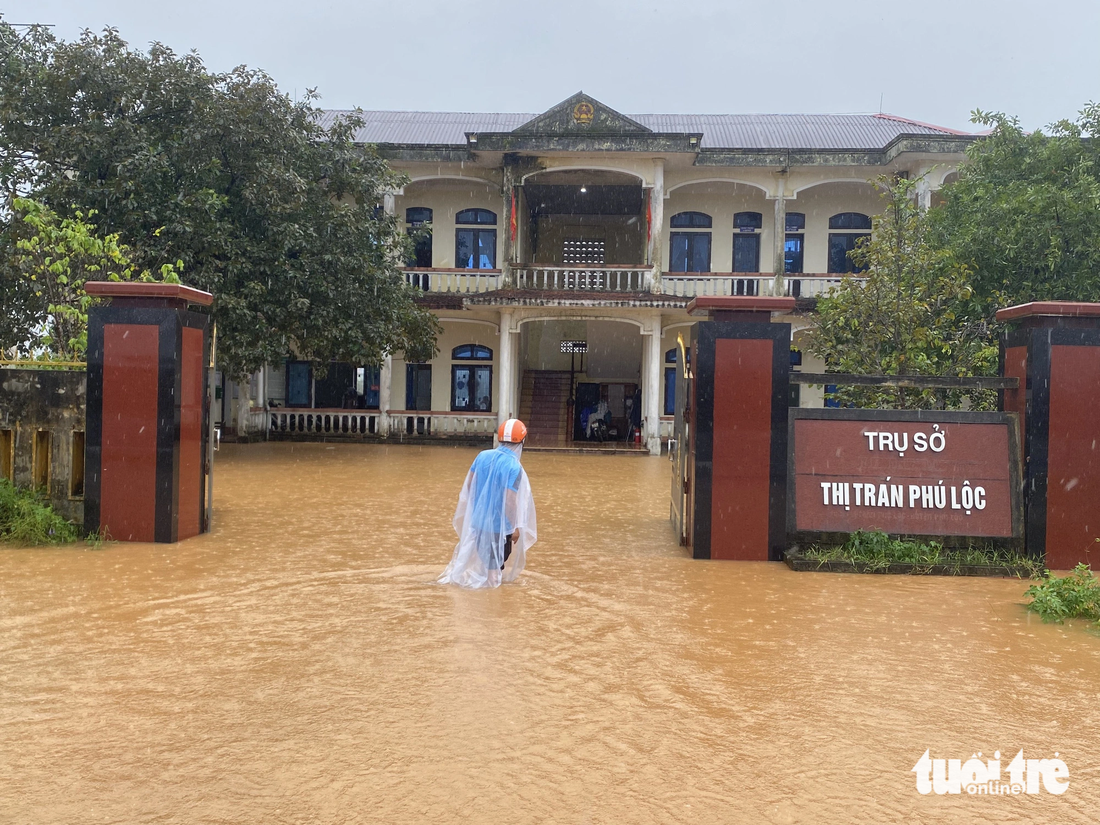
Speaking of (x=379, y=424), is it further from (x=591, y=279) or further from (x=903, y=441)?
(x=903, y=441)

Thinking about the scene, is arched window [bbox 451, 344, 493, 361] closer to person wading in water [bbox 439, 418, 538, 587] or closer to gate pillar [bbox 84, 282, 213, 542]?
gate pillar [bbox 84, 282, 213, 542]

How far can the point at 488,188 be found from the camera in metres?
22.2

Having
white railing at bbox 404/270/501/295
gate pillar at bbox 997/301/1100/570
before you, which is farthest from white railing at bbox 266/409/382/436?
gate pillar at bbox 997/301/1100/570

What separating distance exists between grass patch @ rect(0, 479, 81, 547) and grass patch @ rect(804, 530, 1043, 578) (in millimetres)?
6043

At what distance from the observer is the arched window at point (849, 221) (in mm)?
21922

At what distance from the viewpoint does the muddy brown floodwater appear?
314cm

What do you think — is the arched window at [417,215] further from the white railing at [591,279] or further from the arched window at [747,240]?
the arched window at [747,240]

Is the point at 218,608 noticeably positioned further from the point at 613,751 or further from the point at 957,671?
the point at 957,671

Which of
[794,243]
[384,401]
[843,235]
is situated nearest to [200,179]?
[384,401]

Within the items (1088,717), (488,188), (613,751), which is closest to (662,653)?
(613,751)

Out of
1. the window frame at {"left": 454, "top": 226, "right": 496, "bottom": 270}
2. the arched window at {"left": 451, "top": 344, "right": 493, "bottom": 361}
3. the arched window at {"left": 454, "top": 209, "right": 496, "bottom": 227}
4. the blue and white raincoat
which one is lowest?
the blue and white raincoat

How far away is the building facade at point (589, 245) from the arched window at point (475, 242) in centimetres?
3

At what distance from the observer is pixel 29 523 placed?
7.55 metres

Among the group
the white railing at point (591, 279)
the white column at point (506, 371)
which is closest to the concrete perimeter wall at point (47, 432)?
the white column at point (506, 371)
